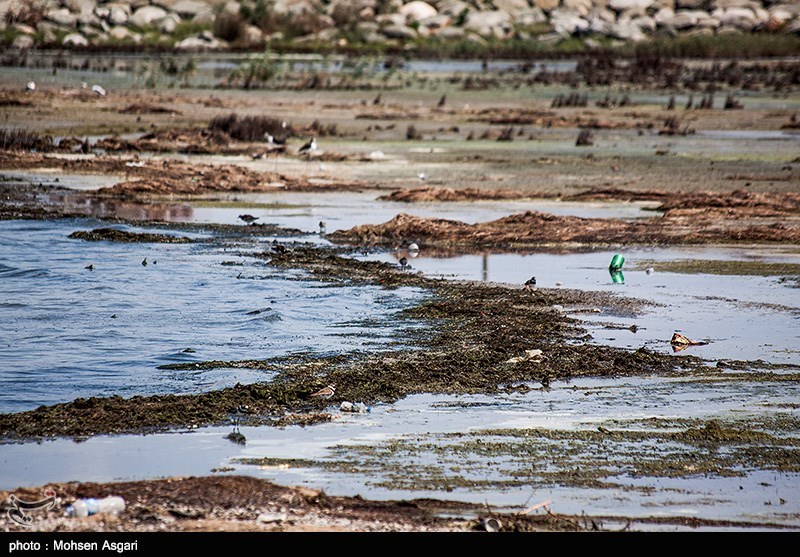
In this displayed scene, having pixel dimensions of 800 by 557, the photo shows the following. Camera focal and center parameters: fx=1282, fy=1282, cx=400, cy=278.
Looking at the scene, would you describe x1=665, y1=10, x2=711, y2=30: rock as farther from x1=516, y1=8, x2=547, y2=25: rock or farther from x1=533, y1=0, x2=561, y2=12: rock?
x1=533, y1=0, x2=561, y2=12: rock

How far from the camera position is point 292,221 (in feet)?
60.9

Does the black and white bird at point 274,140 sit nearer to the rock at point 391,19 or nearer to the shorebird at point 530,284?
the shorebird at point 530,284

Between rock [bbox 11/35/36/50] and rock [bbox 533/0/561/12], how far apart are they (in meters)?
33.2

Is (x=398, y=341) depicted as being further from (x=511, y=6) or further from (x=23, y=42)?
(x=511, y=6)

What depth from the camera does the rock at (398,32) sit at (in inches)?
2995

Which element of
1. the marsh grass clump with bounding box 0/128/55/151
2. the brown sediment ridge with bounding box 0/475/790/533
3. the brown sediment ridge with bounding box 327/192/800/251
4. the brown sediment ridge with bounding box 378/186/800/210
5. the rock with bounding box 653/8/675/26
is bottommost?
the rock with bounding box 653/8/675/26

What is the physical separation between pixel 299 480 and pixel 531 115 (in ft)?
99.5

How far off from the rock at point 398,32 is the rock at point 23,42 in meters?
20.7

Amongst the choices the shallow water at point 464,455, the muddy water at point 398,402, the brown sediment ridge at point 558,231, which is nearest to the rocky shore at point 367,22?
the brown sediment ridge at point 558,231

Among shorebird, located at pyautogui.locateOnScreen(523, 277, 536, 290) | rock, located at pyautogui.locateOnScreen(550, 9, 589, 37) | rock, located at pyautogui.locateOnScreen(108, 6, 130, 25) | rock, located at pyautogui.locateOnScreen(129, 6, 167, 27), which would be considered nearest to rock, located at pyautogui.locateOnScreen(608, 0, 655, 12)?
rock, located at pyautogui.locateOnScreen(550, 9, 589, 37)

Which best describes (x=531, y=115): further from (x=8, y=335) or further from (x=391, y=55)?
(x=391, y=55)

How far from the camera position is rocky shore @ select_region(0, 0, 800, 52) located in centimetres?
7019

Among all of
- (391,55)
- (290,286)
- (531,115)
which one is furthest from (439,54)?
(290,286)

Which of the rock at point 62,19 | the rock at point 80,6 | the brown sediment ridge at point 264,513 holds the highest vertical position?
the brown sediment ridge at point 264,513
